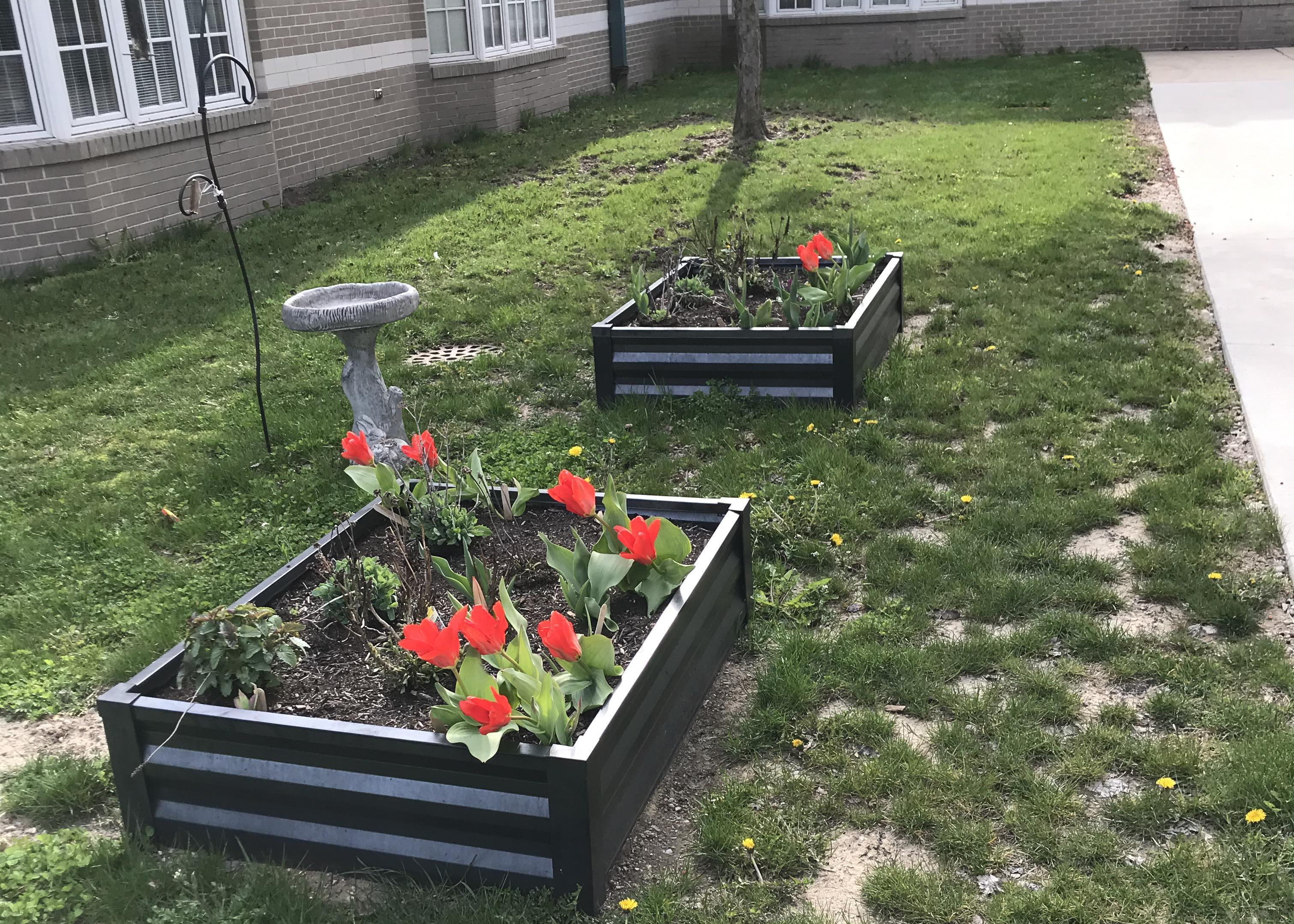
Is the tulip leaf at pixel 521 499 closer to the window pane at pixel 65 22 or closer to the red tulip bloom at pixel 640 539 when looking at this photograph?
the red tulip bloom at pixel 640 539

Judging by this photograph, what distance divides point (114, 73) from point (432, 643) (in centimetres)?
801

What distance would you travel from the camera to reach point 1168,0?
1730 cm

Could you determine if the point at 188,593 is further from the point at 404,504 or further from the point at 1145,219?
the point at 1145,219

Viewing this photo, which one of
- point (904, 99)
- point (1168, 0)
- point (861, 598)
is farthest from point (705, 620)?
point (1168, 0)

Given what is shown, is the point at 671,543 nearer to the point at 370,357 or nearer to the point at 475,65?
the point at 370,357

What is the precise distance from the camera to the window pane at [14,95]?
8094mm

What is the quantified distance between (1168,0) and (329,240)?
1440 centimetres

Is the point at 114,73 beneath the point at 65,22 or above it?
beneath

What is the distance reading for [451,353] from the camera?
6629mm

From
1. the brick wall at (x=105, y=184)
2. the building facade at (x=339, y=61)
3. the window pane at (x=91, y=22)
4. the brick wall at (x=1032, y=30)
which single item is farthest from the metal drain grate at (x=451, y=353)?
the brick wall at (x=1032, y=30)

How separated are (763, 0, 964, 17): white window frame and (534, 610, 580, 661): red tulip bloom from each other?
57.5 feet

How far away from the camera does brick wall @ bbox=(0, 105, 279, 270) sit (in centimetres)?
826

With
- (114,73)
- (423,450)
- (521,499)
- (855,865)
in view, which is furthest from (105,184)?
(855,865)

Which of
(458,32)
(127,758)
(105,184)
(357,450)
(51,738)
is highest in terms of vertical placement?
(458,32)
